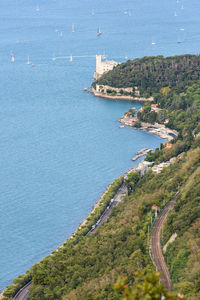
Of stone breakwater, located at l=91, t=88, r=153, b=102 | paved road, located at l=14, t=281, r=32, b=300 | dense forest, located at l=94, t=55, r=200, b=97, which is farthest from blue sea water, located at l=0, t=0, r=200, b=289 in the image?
dense forest, located at l=94, t=55, r=200, b=97

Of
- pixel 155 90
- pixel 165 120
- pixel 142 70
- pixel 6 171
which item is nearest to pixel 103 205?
pixel 6 171

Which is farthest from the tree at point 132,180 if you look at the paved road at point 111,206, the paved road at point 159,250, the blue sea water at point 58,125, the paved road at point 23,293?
the paved road at point 23,293

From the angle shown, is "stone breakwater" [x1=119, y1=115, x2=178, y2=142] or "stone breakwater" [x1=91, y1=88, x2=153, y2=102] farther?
"stone breakwater" [x1=91, y1=88, x2=153, y2=102]

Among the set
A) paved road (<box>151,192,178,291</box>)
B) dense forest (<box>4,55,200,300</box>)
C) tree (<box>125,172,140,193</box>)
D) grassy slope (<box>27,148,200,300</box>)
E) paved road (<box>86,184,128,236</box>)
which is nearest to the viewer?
dense forest (<box>4,55,200,300</box>)

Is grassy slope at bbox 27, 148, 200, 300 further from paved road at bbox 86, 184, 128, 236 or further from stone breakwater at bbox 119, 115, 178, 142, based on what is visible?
stone breakwater at bbox 119, 115, 178, 142

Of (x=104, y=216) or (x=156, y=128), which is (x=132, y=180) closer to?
(x=104, y=216)

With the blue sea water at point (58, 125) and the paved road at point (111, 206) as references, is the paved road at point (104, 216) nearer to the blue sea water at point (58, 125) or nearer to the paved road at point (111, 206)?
the paved road at point (111, 206)
